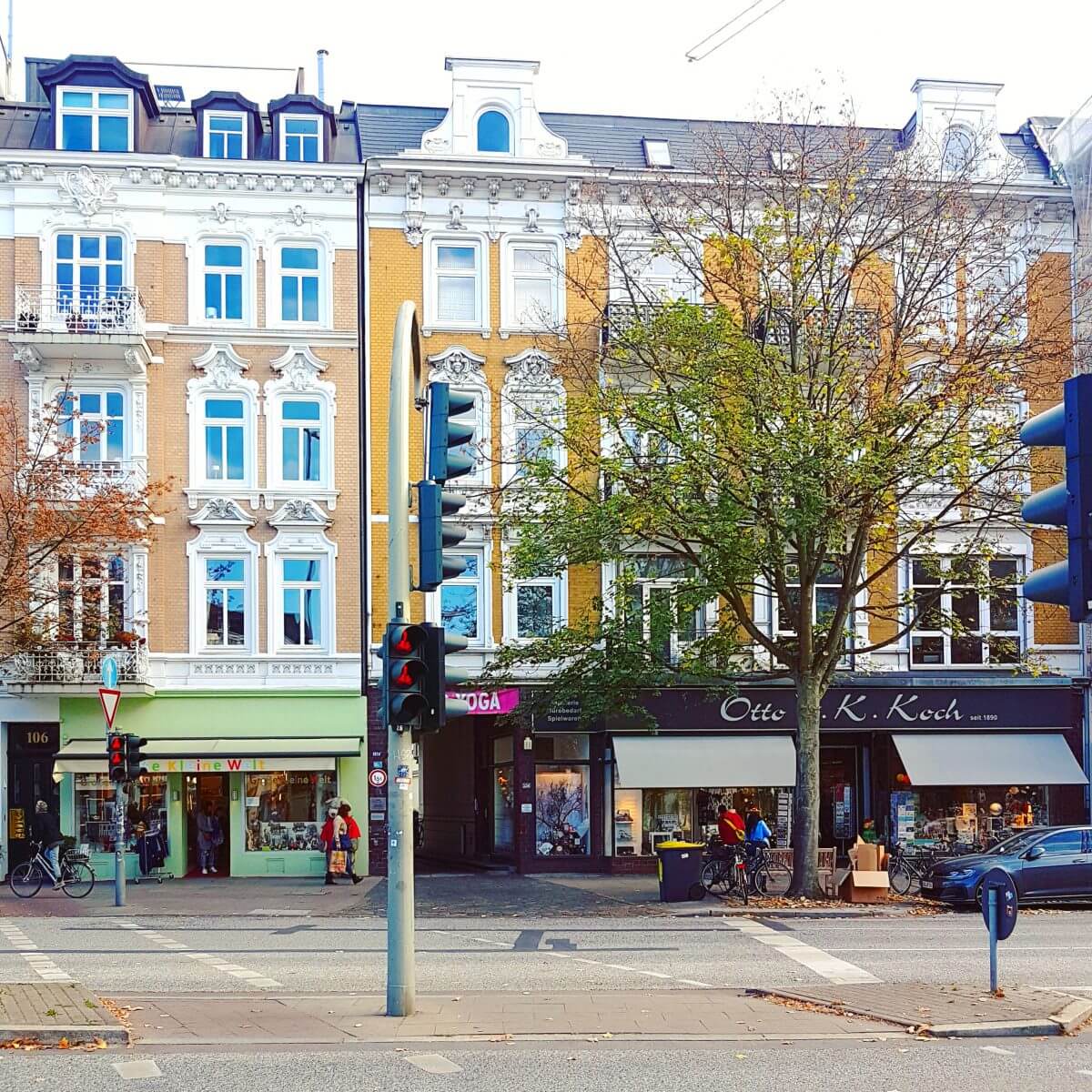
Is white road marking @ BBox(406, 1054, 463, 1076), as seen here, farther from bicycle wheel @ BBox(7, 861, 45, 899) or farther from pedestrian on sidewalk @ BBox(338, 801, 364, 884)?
bicycle wheel @ BBox(7, 861, 45, 899)

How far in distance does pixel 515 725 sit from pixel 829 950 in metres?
13.9

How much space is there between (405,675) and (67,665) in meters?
19.2

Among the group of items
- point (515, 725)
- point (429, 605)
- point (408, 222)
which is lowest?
point (515, 725)

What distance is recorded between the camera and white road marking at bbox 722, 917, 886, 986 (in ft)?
52.0

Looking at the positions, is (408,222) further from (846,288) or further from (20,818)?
(20,818)

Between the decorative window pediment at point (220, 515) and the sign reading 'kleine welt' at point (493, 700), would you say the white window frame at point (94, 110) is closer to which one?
the decorative window pediment at point (220, 515)

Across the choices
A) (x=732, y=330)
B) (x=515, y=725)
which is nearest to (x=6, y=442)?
(x=515, y=725)

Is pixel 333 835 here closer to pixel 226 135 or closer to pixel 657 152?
pixel 226 135

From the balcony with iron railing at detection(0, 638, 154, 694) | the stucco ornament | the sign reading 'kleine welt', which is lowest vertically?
the sign reading 'kleine welt'

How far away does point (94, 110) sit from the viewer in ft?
106

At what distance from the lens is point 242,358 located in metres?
32.0

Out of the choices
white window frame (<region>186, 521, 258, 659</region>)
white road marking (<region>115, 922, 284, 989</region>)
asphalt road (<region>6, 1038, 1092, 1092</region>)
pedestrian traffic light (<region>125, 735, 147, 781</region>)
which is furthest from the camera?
white window frame (<region>186, 521, 258, 659</region>)

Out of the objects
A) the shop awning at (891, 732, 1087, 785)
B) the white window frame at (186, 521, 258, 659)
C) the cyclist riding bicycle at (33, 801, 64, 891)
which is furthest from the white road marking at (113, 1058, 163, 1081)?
the shop awning at (891, 732, 1087, 785)

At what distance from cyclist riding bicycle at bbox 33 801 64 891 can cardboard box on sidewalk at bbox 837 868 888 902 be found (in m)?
13.5
